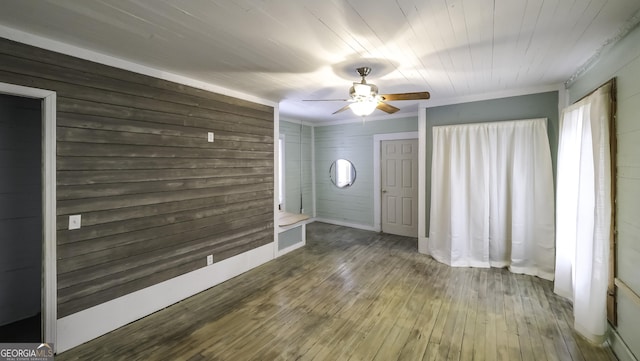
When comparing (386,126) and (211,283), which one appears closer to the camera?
(211,283)

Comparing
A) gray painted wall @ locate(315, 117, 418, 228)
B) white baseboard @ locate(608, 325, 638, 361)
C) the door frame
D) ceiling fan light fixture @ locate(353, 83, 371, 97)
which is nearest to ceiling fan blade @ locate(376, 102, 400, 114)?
ceiling fan light fixture @ locate(353, 83, 371, 97)

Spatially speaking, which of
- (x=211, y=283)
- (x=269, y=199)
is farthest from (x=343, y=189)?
(x=211, y=283)

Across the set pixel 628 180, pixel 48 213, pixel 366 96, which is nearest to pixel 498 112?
pixel 628 180

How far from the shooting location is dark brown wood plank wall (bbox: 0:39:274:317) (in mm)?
2209

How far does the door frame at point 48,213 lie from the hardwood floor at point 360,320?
332 millimetres

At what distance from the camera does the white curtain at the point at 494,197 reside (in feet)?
11.7

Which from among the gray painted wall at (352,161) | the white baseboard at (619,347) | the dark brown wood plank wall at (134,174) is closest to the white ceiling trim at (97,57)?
the dark brown wood plank wall at (134,174)

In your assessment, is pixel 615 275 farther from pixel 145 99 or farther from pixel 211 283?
pixel 145 99

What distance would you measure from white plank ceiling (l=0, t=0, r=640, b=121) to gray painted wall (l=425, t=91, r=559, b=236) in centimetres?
50

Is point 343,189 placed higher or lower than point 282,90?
lower

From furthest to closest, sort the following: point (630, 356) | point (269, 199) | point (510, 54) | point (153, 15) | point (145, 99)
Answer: point (269, 199), point (145, 99), point (510, 54), point (630, 356), point (153, 15)

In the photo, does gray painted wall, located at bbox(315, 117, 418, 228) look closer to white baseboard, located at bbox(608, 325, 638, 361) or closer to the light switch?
white baseboard, located at bbox(608, 325, 638, 361)

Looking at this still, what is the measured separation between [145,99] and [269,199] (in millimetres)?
2111

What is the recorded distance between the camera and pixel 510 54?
2.52 meters
